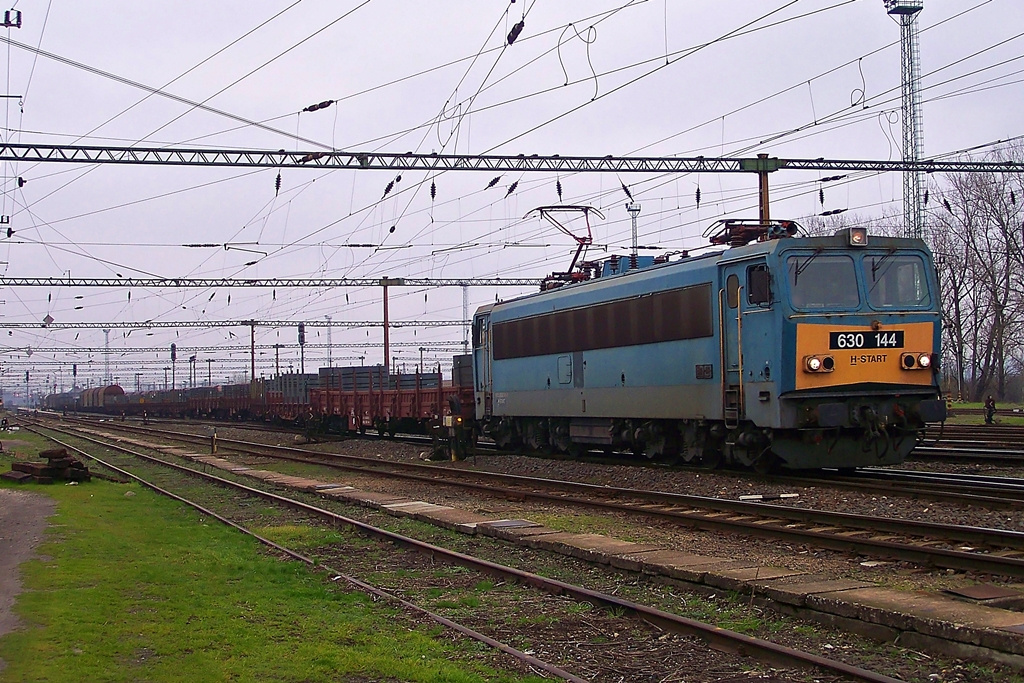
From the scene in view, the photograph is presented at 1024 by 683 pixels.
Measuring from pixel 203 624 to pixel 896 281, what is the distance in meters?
12.1

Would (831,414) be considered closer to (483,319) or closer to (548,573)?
(548,573)

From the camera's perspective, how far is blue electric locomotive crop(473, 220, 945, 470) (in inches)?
602

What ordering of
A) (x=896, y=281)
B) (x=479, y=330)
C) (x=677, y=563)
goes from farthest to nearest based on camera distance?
(x=479, y=330) → (x=896, y=281) → (x=677, y=563)

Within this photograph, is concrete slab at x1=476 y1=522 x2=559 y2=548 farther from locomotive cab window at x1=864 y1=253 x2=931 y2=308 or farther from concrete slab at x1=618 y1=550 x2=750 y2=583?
locomotive cab window at x1=864 y1=253 x2=931 y2=308

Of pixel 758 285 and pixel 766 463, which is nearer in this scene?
pixel 758 285

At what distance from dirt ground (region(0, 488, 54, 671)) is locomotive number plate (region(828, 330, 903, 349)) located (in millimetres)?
11408

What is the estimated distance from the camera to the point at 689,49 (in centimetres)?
1908

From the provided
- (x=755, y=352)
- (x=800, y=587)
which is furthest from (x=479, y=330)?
(x=800, y=587)

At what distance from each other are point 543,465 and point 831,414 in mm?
8252

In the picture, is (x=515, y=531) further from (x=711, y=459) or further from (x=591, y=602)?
(x=711, y=459)

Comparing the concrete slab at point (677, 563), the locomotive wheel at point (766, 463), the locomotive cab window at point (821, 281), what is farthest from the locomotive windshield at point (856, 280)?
the concrete slab at point (677, 563)

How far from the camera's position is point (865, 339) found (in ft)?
50.9

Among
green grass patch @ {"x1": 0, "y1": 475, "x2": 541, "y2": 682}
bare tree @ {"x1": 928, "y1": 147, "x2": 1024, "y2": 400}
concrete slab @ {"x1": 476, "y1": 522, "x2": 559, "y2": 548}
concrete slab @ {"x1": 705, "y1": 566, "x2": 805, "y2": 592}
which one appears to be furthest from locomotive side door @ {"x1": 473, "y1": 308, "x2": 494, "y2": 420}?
bare tree @ {"x1": 928, "y1": 147, "x2": 1024, "y2": 400}

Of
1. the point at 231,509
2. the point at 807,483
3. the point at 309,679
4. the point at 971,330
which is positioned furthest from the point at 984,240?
the point at 309,679
